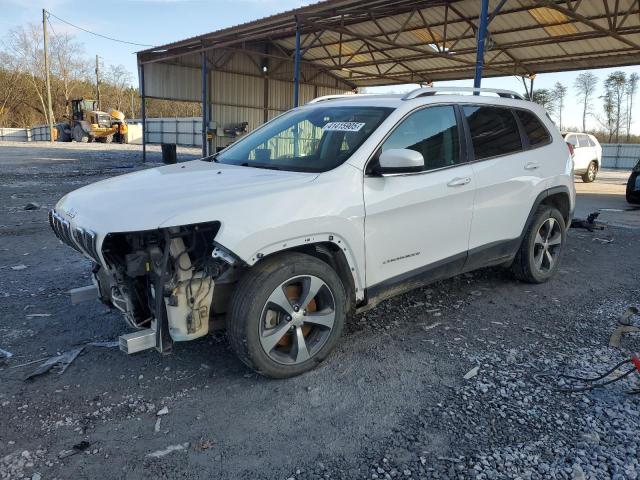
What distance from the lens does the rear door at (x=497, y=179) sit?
4262 mm

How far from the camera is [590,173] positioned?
18984 mm

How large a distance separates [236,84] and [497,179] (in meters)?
21.1

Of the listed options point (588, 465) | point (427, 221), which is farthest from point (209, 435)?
point (427, 221)

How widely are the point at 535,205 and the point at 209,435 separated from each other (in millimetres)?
3744

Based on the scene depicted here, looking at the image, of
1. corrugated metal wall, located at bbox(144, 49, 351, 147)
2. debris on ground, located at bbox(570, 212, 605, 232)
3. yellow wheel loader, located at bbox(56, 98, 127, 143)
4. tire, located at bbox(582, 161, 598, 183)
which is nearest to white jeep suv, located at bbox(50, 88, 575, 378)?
debris on ground, located at bbox(570, 212, 605, 232)

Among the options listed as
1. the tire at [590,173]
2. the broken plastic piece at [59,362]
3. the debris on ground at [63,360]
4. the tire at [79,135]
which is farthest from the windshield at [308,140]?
the tire at [79,135]

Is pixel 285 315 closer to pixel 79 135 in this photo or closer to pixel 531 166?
pixel 531 166

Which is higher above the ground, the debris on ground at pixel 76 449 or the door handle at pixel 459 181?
the door handle at pixel 459 181

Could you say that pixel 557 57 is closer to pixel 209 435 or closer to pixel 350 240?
pixel 350 240

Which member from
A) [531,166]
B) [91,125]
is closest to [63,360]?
[531,166]

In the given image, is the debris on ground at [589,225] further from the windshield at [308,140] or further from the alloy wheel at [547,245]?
the windshield at [308,140]

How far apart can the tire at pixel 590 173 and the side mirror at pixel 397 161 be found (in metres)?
18.1

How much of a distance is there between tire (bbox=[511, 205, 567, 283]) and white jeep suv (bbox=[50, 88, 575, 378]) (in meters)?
0.39

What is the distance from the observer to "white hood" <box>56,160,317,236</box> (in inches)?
109
